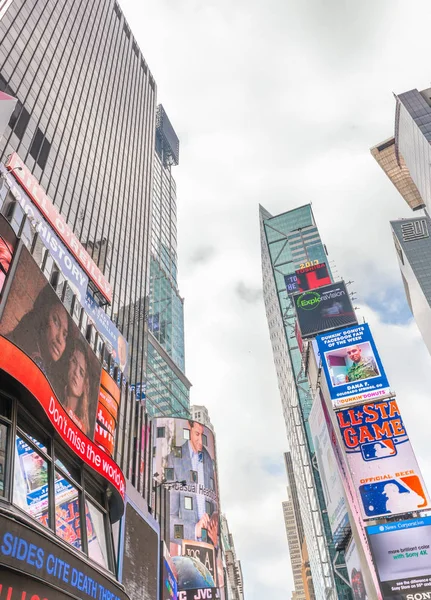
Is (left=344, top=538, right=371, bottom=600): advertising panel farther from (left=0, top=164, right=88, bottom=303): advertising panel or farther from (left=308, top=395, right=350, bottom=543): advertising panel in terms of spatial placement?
(left=0, top=164, right=88, bottom=303): advertising panel

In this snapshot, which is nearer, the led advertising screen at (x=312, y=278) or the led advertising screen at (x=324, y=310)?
the led advertising screen at (x=324, y=310)

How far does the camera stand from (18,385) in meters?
10.5

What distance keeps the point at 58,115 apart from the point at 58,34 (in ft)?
57.6

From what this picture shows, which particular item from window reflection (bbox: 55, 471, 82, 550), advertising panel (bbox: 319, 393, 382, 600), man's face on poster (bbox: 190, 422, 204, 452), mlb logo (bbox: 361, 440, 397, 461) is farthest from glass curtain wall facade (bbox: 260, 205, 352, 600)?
window reflection (bbox: 55, 471, 82, 550)

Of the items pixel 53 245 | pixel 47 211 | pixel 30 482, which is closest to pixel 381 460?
pixel 53 245

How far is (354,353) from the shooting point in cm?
5762

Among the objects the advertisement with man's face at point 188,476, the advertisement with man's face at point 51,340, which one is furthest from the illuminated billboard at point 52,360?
the advertisement with man's face at point 188,476

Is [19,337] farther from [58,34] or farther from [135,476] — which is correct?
[58,34]

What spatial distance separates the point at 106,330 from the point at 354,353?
3481 centimetres

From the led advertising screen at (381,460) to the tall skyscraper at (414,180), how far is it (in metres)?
68.5

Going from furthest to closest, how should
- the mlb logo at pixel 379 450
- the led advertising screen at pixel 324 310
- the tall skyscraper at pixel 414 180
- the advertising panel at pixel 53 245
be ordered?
the tall skyscraper at pixel 414 180 < the led advertising screen at pixel 324 310 < the mlb logo at pixel 379 450 < the advertising panel at pixel 53 245

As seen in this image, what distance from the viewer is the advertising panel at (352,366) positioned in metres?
53.9

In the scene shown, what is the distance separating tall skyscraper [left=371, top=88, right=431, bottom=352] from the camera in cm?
10600

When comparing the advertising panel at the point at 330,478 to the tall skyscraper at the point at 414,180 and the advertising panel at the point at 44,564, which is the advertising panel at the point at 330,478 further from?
the tall skyscraper at the point at 414,180
